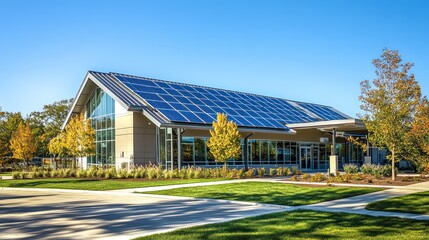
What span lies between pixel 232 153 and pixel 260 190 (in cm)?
827

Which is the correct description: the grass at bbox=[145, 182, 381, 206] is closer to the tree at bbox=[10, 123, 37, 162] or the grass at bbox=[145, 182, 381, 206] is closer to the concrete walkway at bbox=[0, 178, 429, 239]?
the concrete walkway at bbox=[0, 178, 429, 239]

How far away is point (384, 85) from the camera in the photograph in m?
22.8

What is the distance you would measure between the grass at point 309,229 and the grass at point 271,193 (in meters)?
3.29

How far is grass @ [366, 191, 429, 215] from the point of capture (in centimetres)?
1234

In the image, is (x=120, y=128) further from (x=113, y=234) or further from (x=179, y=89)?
(x=113, y=234)

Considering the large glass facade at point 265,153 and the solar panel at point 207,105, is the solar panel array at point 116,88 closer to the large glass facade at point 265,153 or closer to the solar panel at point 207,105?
the solar panel at point 207,105

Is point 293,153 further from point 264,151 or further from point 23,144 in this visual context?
point 23,144

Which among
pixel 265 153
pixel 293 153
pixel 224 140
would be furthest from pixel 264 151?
pixel 224 140

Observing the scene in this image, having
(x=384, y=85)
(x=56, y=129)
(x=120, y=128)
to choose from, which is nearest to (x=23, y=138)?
(x=120, y=128)

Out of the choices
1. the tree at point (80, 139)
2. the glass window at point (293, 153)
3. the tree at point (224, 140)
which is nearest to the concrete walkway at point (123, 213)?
the tree at point (224, 140)

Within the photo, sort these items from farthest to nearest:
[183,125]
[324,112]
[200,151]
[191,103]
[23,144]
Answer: [324,112]
[23,144]
[191,103]
[200,151]
[183,125]

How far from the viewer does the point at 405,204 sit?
13.4 metres

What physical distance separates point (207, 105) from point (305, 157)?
11594 mm

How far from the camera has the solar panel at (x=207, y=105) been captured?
30156 millimetres
